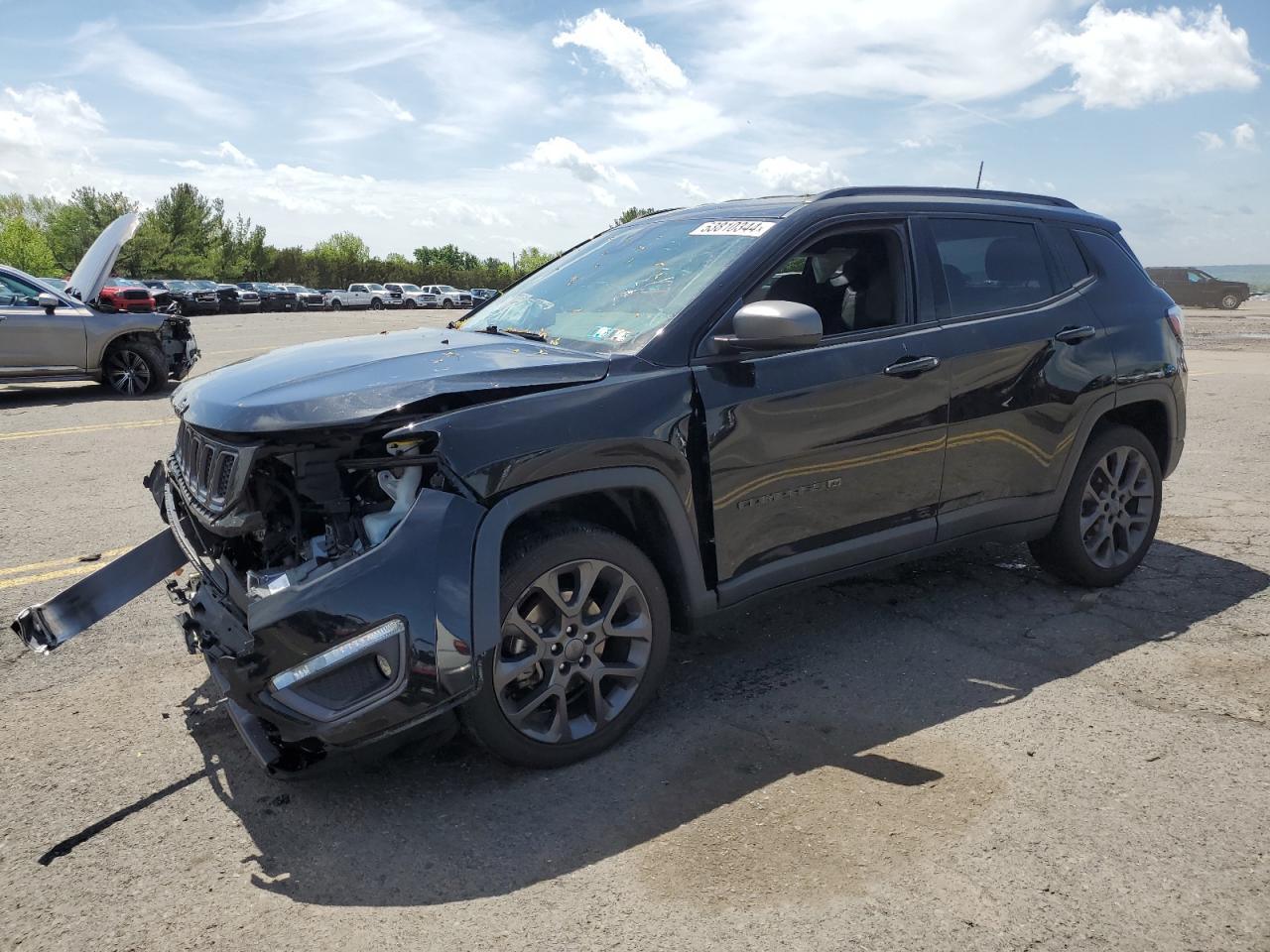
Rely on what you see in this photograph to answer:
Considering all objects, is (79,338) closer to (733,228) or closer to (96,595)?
(96,595)

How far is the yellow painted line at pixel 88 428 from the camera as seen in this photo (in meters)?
9.33

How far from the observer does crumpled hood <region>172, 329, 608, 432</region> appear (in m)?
2.97

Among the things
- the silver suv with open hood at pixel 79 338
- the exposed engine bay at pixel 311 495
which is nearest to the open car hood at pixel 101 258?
the silver suv with open hood at pixel 79 338

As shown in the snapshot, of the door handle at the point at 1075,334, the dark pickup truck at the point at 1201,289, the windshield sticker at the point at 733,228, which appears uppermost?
the dark pickup truck at the point at 1201,289

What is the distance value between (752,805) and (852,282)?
2221 mm

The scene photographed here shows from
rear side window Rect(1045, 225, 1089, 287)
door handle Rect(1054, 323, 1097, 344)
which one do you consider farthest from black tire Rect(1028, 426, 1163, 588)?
rear side window Rect(1045, 225, 1089, 287)

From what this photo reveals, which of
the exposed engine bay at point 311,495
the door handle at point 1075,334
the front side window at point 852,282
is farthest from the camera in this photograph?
A: the door handle at point 1075,334

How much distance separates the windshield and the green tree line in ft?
190

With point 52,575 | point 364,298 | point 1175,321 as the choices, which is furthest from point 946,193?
point 364,298

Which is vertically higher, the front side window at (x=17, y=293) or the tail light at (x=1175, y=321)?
the front side window at (x=17, y=293)

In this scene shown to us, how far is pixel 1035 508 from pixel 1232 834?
6.33 feet

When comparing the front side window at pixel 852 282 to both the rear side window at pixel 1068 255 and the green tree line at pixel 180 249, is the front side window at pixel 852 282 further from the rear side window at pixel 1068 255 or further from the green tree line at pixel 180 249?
the green tree line at pixel 180 249

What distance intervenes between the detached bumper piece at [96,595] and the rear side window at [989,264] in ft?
10.8

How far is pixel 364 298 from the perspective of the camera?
60.9 meters
